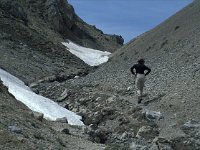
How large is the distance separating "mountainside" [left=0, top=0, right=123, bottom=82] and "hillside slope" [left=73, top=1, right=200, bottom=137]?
17.3ft

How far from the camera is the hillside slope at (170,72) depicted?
27062 mm

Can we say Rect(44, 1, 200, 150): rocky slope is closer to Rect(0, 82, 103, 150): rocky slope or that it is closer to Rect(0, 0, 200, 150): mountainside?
Rect(0, 0, 200, 150): mountainside

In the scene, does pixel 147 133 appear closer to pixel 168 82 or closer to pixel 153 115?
pixel 153 115

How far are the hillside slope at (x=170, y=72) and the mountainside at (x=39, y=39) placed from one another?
5274mm

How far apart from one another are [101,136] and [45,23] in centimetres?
6028

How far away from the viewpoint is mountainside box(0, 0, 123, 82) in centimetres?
4659

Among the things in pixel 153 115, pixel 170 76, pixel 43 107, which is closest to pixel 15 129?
pixel 153 115

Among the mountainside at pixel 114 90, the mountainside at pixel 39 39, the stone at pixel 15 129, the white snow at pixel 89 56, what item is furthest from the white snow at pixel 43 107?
the white snow at pixel 89 56

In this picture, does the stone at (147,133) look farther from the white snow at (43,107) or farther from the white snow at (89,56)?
the white snow at (89,56)

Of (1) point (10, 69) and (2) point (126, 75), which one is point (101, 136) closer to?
(2) point (126, 75)

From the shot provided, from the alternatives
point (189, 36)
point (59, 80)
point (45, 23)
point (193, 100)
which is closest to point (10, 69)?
point (59, 80)

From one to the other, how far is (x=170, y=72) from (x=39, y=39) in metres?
28.0

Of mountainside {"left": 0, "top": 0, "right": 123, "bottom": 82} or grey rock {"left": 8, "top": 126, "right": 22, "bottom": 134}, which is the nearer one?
grey rock {"left": 8, "top": 126, "right": 22, "bottom": 134}

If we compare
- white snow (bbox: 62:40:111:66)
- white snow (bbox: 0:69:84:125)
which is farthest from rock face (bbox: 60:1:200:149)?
white snow (bbox: 62:40:111:66)
